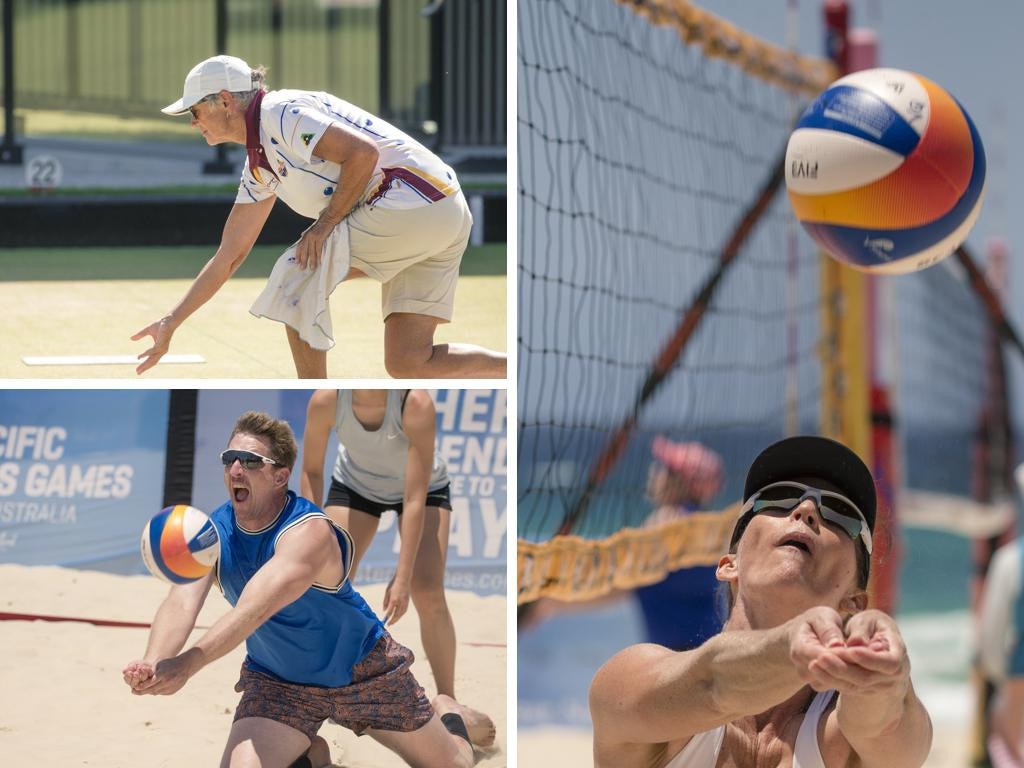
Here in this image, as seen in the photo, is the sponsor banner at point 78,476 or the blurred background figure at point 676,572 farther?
the blurred background figure at point 676,572

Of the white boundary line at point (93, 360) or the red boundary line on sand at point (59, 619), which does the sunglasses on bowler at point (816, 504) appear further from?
the white boundary line at point (93, 360)

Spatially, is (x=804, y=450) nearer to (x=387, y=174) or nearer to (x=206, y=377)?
(x=387, y=174)

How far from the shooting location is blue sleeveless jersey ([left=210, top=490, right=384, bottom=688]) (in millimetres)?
3307

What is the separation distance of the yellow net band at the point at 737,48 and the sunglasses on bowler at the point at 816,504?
2.92m

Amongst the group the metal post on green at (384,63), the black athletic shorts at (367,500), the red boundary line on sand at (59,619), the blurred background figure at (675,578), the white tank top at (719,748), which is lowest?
the blurred background figure at (675,578)

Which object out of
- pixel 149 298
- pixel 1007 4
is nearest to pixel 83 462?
pixel 149 298

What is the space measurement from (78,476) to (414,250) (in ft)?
3.61

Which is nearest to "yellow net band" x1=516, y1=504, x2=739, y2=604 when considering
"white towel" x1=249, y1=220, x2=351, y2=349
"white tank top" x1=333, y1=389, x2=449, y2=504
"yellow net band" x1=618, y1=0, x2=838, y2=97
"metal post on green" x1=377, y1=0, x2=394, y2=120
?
"white tank top" x1=333, y1=389, x2=449, y2=504

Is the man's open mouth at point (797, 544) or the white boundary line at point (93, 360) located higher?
the white boundary line at point (93, 360)

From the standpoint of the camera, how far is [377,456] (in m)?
3.78

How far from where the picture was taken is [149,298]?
6520 mm

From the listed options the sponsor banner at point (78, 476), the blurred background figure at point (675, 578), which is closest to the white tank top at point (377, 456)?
the sponsor banner at point (78, 476)

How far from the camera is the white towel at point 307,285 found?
3.70m

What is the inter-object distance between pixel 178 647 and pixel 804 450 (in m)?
1.82
